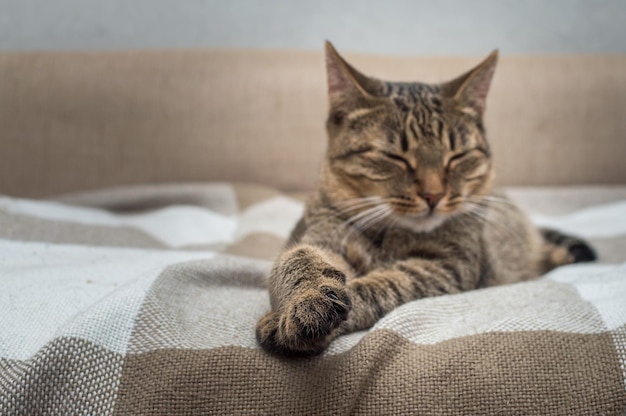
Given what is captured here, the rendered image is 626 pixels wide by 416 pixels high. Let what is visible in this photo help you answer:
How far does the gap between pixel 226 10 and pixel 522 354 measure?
198cm

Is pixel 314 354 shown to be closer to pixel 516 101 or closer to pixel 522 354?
pixel 522 354

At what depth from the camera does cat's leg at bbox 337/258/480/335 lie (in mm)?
864

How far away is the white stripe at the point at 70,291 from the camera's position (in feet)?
2.53

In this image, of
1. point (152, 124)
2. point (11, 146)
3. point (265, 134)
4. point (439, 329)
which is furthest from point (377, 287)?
point (11, 146)

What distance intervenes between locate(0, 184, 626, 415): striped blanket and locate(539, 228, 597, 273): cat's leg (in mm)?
261

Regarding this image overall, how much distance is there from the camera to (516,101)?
2.02 m

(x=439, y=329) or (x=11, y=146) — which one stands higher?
(x=439, y=329)

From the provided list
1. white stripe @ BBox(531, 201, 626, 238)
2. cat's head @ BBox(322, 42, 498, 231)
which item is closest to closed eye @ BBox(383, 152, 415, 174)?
cat's head @ BBox(322, 42, 498, 231)

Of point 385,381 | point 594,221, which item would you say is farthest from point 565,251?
point 385,381

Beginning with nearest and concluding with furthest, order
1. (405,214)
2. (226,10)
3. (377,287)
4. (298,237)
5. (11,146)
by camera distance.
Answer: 1. (377,287)
2. (405,214)
3. (298,237)
4. (11,146)
5. (226,10)

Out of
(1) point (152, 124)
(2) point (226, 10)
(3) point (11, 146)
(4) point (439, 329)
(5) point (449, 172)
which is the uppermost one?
(2) point (226, 10)

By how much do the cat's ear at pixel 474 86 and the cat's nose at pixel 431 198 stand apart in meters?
0.25

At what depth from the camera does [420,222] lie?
1.07 m

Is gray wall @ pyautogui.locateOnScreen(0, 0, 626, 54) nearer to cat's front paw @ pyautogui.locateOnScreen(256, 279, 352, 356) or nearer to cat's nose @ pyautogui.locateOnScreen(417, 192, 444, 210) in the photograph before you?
cat's nose @ pyautogui.locateOnScreen(417, 192, 444, 210)
